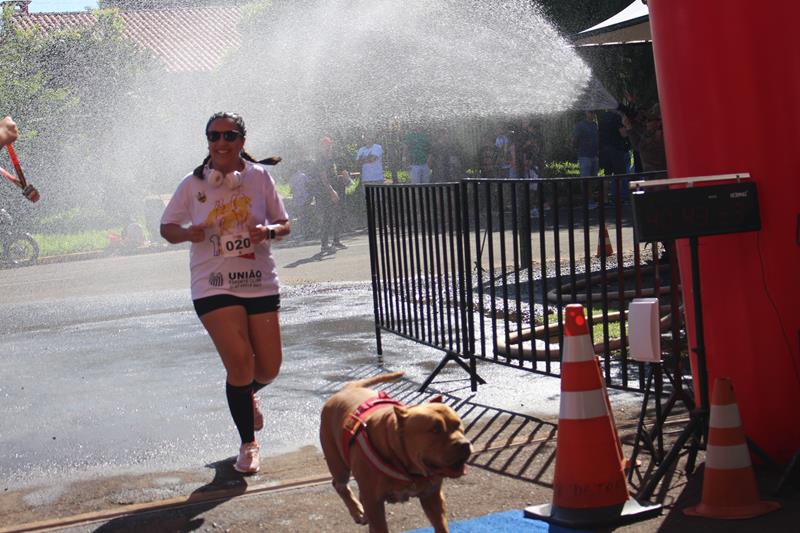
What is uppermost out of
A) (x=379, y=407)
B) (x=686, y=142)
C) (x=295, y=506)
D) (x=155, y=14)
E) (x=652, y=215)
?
(x=155, y=14)

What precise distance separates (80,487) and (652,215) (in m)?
3.27

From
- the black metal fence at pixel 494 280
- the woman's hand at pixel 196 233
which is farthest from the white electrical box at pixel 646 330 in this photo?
the woman's hand at pixel 196 233

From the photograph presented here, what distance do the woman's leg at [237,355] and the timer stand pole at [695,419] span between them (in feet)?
7.01

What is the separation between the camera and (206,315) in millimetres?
5863

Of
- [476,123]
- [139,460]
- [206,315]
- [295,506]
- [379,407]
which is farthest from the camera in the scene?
[476,123]

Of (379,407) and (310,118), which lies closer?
(379,407)

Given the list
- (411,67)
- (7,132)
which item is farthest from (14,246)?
(7,132)

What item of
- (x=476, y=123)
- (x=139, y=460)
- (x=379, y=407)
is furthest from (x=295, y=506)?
(x=476, y=123)

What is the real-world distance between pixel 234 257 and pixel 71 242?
21.1 m

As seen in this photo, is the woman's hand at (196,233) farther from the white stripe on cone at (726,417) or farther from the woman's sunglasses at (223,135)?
the white stripe on cone at (726,417)

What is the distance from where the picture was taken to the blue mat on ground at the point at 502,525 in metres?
4.70

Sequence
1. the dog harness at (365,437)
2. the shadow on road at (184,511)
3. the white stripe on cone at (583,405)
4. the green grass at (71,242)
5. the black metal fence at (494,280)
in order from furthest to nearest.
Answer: the green grass at (71,242) < the black metal fence at (494,280) < the shadow on road at (184,511) < the white stripe on cone at (583,405) < the dog harness at (365,437)

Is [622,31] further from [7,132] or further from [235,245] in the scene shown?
[7,132]

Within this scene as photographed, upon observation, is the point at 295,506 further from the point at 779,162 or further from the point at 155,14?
the point at 155,14
